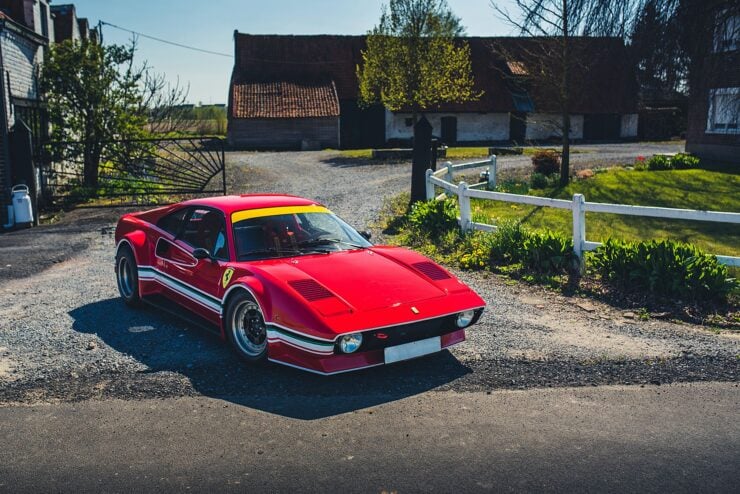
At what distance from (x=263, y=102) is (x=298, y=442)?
36.9m

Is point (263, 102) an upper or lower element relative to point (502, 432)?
upper

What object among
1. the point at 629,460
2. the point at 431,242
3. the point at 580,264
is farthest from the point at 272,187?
the point at 629,460

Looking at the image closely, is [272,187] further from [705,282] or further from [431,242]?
[705,282]

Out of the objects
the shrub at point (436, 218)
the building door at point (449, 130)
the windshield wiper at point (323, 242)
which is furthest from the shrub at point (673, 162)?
the windshield wiper at point (323, 242)

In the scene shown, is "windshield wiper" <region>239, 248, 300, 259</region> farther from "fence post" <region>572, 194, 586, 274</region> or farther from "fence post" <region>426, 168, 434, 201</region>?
"fence post" <region>426, 168, 434, 201</region>

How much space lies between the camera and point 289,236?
7020 mm

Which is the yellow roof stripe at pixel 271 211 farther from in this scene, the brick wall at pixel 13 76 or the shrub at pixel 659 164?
the shrub at pixel 659 164

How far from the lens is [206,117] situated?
179 ft

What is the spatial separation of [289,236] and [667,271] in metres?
4.52

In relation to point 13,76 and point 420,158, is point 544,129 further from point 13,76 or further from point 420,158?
point 13,76

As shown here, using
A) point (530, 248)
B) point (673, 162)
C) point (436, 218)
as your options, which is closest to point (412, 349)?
point (530, 248)

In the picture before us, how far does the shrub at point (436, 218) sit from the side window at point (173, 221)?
562 centimetres

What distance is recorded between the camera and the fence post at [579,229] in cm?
955

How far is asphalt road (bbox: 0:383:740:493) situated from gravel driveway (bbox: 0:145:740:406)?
296mm
